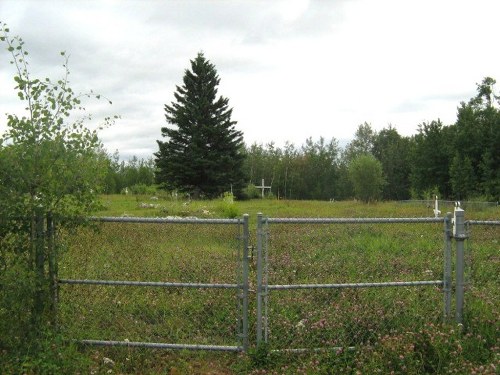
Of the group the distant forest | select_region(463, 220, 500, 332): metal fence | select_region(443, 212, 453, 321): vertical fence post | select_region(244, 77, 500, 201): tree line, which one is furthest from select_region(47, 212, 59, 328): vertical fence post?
select_region(244, 77, 500, 201): tree line

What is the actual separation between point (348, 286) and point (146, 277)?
6.77 ft

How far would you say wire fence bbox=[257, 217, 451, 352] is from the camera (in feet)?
17.2

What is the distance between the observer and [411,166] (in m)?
60.8

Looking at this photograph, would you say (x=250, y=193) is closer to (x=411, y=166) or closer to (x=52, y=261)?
(x=411, y=166)

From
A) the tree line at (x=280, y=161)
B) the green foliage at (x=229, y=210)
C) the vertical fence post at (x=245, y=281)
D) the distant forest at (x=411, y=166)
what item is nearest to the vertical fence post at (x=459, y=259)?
the vertical fence post at (x=245, y=281)

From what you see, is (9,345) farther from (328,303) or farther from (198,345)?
(328,303)

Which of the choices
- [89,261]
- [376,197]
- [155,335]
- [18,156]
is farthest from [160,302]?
[376,197]

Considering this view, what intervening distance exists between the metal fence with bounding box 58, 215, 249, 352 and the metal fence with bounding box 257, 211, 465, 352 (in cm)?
Result: 44

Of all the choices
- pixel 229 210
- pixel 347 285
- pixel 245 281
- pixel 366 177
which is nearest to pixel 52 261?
pixel 245 281

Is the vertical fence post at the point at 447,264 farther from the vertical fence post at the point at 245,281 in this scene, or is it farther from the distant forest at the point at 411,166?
the distant forest at the point at 411,166

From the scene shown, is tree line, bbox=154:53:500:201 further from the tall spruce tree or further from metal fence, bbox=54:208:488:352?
metal fence, bbox=54:208:488:352

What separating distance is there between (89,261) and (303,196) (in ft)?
Result: 204

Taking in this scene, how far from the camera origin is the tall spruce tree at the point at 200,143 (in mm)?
44469

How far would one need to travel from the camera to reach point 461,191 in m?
48.8
